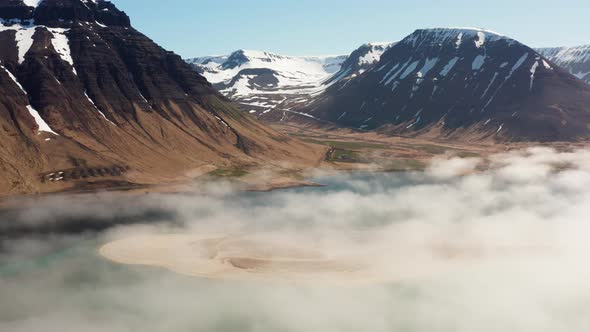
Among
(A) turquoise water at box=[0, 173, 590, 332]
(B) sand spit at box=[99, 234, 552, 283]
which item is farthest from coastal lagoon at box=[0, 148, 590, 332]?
(B) sand spit at box=[99, 234, 552, 283]

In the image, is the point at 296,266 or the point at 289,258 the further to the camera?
the point at 289,258

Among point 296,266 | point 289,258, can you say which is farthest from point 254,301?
point 289,258

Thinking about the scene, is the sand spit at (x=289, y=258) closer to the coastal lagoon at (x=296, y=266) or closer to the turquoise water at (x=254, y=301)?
the coastal lagoon at (x=296, y=266)

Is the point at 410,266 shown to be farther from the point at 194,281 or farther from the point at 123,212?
the point at 123,212

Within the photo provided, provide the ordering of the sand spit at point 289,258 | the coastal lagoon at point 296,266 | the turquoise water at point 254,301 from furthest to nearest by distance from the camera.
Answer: the sand spit at point 289,258 < the coastal lagoon at point 296,266 < the turquoise water at point 254,301

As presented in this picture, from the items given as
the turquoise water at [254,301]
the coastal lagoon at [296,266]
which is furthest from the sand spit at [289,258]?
the turquoise water at [254,301]

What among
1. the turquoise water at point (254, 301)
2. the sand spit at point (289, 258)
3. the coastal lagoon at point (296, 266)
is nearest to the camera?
the turquoise water at point (254, 301)

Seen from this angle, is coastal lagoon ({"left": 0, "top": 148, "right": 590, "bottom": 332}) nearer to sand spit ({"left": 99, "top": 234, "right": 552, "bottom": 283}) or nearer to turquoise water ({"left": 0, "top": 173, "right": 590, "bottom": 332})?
turquoise water ({"left": 0, "top": 173, "right": 590, "bottom": 332})

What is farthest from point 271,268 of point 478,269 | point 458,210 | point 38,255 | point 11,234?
point 458,210

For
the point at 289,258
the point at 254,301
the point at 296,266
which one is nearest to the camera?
the point at 254,301

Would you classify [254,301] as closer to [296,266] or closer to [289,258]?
[296,266]

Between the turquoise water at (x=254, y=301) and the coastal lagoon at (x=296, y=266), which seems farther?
the coastal lagoon at (x=296, y=266)
